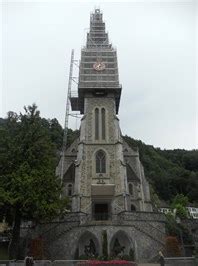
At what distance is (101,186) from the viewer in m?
44.7

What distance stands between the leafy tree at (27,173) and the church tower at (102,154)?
11.0 m

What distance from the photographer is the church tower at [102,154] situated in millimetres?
44125

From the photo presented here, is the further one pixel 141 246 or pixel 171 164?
pixel 171 164

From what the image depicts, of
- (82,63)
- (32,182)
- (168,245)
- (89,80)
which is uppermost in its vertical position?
(82,63)

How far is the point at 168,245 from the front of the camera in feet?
107

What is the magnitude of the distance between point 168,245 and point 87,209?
12879 mm

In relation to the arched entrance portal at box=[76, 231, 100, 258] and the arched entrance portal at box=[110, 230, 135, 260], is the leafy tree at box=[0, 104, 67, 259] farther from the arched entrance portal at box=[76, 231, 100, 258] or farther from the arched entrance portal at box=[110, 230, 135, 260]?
the arched entrance portal at box=[110, 230, 135, 260]

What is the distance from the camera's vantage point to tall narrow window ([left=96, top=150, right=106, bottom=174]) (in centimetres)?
4619

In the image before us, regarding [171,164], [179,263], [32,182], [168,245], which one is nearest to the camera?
[179,263]

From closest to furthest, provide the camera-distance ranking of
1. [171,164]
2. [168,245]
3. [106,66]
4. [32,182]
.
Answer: [32,182], [168,245], [106,66], [171,164]

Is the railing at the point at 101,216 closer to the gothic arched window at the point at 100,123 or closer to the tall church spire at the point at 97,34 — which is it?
the gothic arched window at the point at 100,123

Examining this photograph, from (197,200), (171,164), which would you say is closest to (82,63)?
(197,200)

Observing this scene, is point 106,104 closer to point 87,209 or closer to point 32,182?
point 87,209

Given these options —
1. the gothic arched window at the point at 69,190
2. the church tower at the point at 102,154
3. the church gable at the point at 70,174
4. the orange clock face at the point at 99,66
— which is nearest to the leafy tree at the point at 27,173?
the church tower at the point at 102,154
